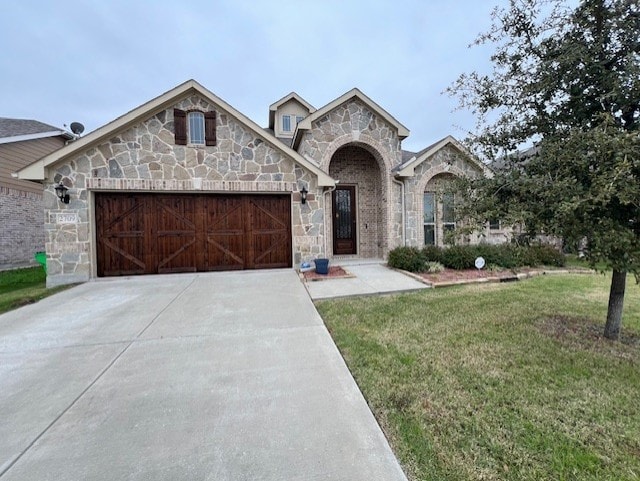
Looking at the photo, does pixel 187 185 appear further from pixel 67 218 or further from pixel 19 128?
pixel 19 128

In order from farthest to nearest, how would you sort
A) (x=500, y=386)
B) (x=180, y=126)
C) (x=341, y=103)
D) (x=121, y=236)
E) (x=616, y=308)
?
1. (x=341, y=103)
2. (x=180, y=126)
3. (x=121, y=236)
4. (x=616, y=308)
5. (x=500, y=386)

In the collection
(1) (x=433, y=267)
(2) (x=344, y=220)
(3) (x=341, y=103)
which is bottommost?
(1) (x=433, y=267)

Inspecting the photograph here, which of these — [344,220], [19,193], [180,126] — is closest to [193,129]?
[180,126]

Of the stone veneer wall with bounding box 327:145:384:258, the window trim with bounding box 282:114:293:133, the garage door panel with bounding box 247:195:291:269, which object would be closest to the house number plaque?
the garage door panel with bounding box 247:195:291:269

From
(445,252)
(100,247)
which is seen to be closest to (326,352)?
(445,252)

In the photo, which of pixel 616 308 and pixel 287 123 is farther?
pixel 287 123

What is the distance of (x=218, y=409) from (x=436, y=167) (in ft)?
35.5

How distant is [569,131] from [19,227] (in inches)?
780

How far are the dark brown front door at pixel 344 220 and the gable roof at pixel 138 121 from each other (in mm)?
2942

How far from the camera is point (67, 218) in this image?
7980 mm

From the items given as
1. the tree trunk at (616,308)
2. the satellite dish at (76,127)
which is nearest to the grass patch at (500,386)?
the tree trunk at (616,308)

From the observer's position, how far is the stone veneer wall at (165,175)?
7.96 meters

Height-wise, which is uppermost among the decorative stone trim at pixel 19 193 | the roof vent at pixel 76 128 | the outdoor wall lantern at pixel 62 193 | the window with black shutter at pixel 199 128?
the roof vent at pixel 76 128

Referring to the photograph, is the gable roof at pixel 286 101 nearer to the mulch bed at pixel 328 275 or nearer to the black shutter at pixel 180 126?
the black shutter at pixel 180 126
